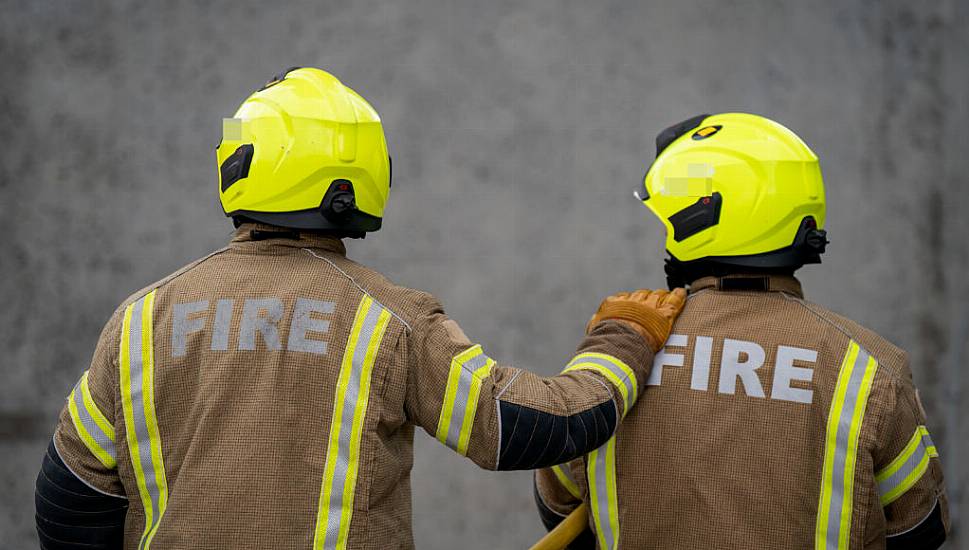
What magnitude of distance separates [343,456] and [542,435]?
0.38 metres

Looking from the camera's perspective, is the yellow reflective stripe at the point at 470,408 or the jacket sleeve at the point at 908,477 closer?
the yellow reflective stripe at the point at 470,408

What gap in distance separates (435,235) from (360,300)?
2.28m

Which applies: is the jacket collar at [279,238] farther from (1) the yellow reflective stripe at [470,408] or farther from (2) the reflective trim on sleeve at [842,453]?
(2) the reflective trim on sleeve at [842,453]

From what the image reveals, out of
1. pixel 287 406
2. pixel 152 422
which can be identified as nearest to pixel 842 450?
pixel 287 406

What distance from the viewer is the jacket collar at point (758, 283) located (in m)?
2.20

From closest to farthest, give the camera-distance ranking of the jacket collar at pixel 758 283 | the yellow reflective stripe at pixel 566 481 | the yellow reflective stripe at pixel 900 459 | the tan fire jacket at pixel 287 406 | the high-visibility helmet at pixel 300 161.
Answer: the tan fire jacket at pixel 287 406 → the high-visibility helmet at pixel 300 161 → the yellow reflective stripe at pixel 900 459 → the jacket collar at pixel 758 283 → the yellow reflective stripe at pixel 566 481

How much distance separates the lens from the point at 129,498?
6.41ft

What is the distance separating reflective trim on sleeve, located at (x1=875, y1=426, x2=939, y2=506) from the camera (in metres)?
2.08

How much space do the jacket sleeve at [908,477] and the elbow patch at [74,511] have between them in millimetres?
1561

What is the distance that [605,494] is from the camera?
221 centimetres

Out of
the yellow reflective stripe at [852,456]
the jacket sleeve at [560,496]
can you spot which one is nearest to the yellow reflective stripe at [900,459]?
the yellow reflective stripe at [852,456]

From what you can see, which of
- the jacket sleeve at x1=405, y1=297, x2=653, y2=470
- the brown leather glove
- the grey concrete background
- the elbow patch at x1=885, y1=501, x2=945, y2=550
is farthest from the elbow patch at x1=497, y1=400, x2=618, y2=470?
the grey concrete background

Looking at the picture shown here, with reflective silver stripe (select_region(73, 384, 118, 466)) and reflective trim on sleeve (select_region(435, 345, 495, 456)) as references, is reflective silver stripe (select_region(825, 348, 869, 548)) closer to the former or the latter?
reflective trim on sleeve (select_region(435, 345, 495, 456))

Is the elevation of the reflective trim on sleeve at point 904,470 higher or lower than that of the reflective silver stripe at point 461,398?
lower
